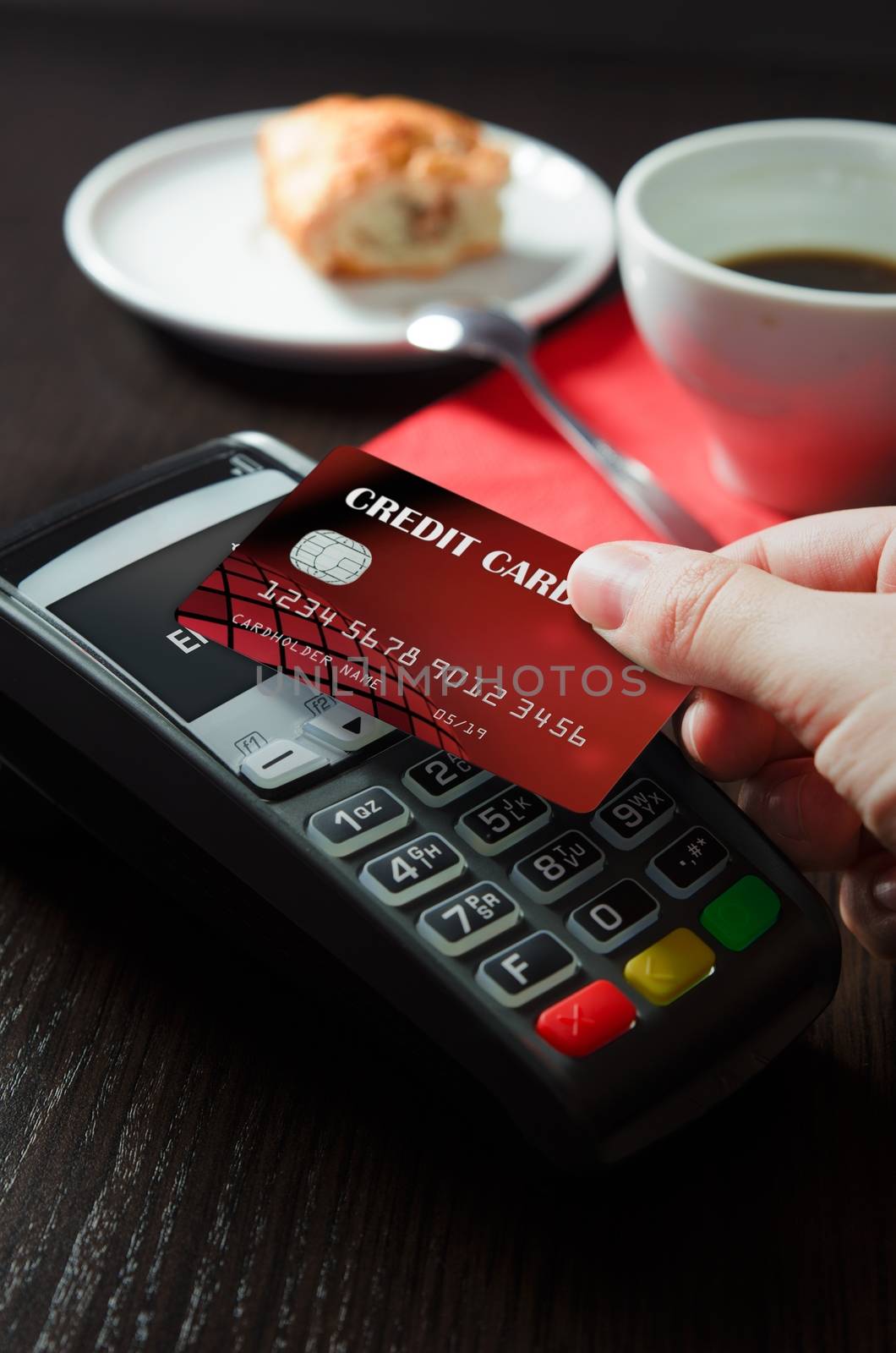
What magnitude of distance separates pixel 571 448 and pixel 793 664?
0.30 metres

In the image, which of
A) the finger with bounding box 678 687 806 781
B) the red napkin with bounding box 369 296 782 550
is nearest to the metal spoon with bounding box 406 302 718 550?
the red napkin with bounding box 369 296 782 550

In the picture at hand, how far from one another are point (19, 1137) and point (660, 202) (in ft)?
1.56

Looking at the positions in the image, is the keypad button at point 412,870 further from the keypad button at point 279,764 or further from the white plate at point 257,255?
the white plate at point 257,255

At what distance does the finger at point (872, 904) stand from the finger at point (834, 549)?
10cm

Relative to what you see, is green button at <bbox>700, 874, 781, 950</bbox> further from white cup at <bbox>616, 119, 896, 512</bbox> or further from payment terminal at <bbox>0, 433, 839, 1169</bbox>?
white cup at <bbox>616, 119, 896, 512</bbox>

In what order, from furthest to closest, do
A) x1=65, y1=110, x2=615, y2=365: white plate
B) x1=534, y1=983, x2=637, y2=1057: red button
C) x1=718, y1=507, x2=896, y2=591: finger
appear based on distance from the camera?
x1=65, y1=110, x2=615, y2=365: white plate < x1=718, y1=507, x2=896, y2=591: finger < x1=534, y1=983, x2=637, y2=1057: red button

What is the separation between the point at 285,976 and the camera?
0.35 meters

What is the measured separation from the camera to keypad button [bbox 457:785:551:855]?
1.09ft

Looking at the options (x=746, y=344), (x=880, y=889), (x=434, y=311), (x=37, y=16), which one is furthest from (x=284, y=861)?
(x=37, y=16)

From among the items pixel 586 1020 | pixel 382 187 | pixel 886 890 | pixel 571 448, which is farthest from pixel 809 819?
pixel 382 187

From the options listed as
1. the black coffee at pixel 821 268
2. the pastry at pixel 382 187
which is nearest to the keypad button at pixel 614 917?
the black coffee at pixel 821 268

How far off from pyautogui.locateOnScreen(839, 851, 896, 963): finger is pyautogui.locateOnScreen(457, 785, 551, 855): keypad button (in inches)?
4.5

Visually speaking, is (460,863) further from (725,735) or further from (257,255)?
(257,255)

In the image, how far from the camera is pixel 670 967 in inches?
12.0
